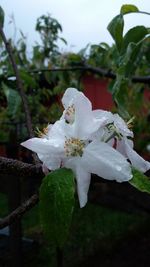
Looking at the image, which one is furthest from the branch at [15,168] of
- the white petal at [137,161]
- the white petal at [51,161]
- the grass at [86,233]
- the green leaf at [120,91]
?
the grass at [86,233]

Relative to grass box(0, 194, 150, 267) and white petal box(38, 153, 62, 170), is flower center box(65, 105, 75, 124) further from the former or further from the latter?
grass box(0, 194, 150, 267)

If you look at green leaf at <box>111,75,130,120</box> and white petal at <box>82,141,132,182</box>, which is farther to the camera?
green leaf at <box>111,75,130,120</box>

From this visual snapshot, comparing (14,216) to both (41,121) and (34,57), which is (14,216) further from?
(41,121)

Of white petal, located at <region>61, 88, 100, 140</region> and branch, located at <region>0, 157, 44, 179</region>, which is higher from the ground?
white petal, located at <region>61, 88, 100, 140</region>

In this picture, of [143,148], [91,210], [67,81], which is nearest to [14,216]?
[67,81]

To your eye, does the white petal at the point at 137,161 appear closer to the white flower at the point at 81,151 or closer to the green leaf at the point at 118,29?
the white flower at the point at 81,151

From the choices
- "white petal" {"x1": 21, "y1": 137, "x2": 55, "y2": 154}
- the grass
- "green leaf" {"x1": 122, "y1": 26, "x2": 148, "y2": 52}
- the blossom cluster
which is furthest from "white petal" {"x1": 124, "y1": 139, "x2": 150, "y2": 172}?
the grass
